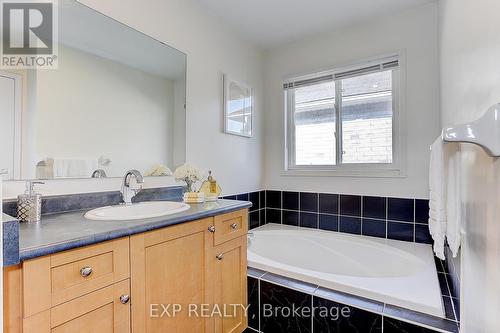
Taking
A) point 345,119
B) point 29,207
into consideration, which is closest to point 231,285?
point 29,207

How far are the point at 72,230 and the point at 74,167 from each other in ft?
1.93

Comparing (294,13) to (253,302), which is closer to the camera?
(253,302)

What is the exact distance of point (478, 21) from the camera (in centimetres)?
78

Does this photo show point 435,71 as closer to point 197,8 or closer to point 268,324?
point 197,8

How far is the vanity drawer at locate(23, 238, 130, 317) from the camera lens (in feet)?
2.50

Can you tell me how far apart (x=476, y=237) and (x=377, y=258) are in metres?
1.82

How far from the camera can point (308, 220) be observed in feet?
9.17

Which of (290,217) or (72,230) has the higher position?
(72,230)

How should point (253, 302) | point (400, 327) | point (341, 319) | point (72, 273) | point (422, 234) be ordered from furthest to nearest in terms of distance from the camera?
point (422, 234) < point (253, 302) < point (341, 319) < point (400, 327) < point (72, 273)

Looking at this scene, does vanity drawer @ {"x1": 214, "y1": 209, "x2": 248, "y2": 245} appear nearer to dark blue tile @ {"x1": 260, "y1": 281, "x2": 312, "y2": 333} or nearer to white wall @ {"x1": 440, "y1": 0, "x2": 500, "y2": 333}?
dark blue tile @ {"x1": 260, "y1": 281, "x2": 312, "y2": 333}

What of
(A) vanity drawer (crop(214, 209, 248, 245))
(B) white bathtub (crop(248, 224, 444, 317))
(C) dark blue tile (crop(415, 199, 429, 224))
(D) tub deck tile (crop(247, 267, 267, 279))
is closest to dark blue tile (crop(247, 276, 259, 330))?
(D) tub deck tile (crop(247, 267, 267, 279))

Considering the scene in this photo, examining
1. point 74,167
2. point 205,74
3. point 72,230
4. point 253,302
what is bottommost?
point 253,302

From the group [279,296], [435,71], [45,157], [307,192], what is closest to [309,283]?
[279,296]

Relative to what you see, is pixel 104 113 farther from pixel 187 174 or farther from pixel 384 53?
pixel 384 53
